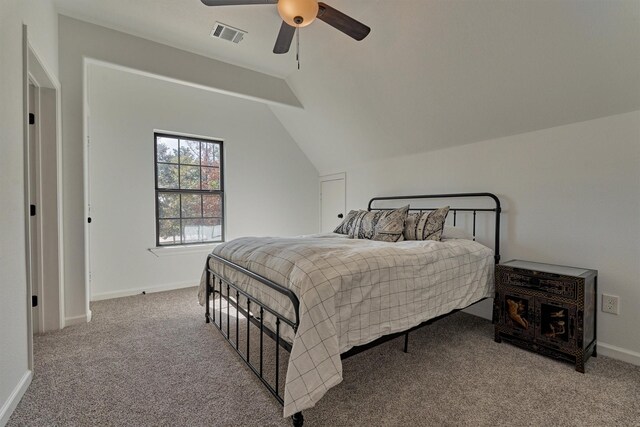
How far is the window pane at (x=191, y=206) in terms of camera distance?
4066mm

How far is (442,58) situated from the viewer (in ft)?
8.06

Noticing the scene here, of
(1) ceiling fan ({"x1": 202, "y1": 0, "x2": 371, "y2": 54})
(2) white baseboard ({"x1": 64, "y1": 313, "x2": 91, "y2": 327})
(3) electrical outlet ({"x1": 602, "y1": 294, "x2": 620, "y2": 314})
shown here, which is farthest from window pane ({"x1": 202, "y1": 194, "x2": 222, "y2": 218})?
(3) electrical outlet ({"x1": 602, "y1": 294, "x2": 620, "y2": 314})

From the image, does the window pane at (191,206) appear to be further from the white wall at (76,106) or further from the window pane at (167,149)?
the white wall at (76,106)

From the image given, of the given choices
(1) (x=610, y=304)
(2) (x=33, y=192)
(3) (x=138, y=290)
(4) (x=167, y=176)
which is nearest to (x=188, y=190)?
(4) (x=167, y=176)

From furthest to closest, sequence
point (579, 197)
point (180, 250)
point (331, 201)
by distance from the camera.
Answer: point (331, 201) < point (180, 250) < point (579, 197)

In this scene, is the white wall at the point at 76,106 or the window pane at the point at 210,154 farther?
the window pane at the point at 210,154

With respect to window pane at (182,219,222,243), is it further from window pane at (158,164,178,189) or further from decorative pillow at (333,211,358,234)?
decorative pillow at (333,211,358,234)

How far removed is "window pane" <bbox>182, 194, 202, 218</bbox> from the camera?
160 inches

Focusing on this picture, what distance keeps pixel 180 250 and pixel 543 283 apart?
154 inches

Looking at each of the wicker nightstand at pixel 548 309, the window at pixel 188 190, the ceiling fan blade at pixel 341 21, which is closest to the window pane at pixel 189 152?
the window at pixel 188 190

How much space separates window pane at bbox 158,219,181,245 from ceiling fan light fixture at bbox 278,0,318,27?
10.1ft

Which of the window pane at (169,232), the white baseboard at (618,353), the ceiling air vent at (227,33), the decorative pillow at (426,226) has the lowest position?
the white baseboard at (618,353)

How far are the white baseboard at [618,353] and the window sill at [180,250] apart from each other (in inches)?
165

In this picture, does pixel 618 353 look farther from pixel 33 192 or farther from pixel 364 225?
pixel 33 192
